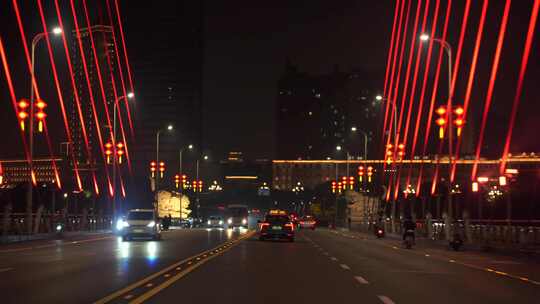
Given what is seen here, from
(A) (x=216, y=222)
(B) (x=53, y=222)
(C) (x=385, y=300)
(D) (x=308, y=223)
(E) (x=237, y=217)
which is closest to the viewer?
(C) (x=385, y=300)

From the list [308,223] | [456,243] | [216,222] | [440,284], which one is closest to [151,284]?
[440,284]

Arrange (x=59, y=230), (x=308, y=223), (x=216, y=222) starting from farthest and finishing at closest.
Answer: (x=216, y=222) < (x=308, y=223) < (x=59, y=230)

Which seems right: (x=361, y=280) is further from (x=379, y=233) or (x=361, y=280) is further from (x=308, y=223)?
(x=308, y=223)

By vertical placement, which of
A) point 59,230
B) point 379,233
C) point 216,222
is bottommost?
point 216,222

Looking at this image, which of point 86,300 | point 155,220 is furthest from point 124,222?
point 86,300

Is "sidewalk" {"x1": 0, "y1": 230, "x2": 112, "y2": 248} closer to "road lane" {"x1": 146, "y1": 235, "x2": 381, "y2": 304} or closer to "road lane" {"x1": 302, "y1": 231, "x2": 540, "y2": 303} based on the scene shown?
"road lane" {"x1": 146, "y1": 235, "x2": 381, "y2": 304}

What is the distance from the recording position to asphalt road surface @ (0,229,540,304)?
15.5 meters

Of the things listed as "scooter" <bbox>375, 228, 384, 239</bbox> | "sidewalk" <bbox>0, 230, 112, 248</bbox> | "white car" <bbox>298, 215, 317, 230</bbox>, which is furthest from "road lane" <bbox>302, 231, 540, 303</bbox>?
"white car" <bbox>298, 215, 317, 230</bbox>

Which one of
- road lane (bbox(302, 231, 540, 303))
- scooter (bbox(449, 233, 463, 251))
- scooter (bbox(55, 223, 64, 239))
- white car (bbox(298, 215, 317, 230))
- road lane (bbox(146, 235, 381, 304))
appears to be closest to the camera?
road lane (bbox(146, 235, 381, 304))

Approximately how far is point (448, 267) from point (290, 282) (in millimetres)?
8494

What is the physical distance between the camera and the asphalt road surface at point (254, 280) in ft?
50.7

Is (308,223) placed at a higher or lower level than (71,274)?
lower

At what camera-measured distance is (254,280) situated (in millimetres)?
19219

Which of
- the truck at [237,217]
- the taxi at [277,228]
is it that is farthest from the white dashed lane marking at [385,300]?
the truck at [237,217]
